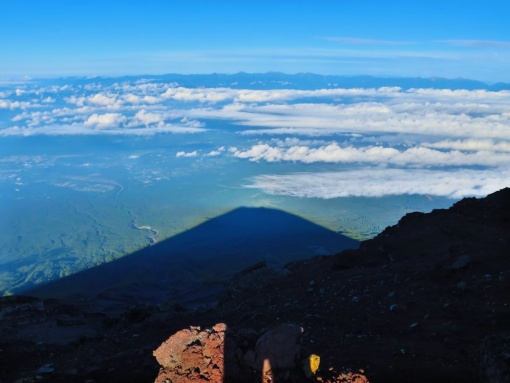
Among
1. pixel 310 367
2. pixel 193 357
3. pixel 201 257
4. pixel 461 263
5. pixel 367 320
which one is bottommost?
pixel 201 257

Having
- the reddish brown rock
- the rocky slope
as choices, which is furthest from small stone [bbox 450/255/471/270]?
the reddish brown rock

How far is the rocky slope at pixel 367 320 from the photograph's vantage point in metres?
11.5

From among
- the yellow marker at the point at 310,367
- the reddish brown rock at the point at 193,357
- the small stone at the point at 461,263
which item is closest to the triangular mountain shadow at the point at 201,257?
the small stone at the point at 461,263

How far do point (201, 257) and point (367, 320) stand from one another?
92.8m

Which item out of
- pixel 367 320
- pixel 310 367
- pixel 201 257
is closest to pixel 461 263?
pixel 367 320

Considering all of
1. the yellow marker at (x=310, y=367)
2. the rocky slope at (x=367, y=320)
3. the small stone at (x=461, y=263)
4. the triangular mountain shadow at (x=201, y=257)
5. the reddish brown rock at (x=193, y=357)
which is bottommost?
the triangular mountain shadow at (x=201, y=257)

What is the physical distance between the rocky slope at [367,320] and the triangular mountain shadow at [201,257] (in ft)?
99.8

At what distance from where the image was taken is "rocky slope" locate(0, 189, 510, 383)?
37.6 ft

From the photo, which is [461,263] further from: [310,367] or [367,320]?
[310,367]

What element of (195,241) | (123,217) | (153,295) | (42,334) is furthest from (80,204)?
(42,334)

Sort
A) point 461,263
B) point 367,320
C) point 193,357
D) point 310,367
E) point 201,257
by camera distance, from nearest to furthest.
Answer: point 310,367, point 193,357, point 367,320, point 461,263, point 201,257

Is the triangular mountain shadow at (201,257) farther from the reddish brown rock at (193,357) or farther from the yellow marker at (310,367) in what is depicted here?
the yellow marker at (310,367)

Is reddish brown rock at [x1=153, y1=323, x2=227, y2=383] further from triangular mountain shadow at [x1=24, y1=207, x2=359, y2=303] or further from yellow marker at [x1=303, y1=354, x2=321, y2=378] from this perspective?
triangular mountain shadow at [x1=24, y1=207, x2=359, y2=303]

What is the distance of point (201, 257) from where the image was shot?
107125 millimetres
